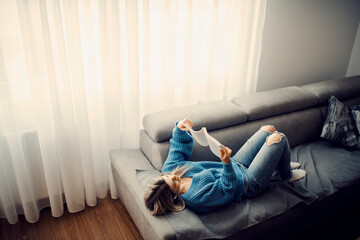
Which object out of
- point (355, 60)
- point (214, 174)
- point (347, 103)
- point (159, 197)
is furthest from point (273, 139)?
point (355, 60)

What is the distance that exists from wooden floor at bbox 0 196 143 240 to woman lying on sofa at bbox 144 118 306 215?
22.9 inches

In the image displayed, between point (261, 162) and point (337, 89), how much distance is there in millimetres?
1223

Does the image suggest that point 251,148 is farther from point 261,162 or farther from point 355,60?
point 355,60

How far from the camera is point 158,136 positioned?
1.81m

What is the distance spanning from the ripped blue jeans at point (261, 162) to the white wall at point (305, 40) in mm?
983

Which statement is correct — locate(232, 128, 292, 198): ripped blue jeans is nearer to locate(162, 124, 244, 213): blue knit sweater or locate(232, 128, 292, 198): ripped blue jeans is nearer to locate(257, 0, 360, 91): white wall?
locate(162, 124, 244, 213): blue knit sweater

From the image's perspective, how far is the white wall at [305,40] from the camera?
8.39 feet

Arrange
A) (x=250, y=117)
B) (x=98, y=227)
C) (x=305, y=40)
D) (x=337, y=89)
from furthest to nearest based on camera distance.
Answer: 1. (x=305, y=40)
2. (x=337, y=89)
3. (x=250, y=117)
4. (x=98, y=227)

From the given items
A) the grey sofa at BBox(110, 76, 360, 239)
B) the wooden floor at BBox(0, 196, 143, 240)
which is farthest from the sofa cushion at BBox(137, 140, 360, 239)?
the wooden floor at BBox(0, 196, 143, 240)

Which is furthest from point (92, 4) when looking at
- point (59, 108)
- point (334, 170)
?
point (334, 170)

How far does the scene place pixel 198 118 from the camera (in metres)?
1.92

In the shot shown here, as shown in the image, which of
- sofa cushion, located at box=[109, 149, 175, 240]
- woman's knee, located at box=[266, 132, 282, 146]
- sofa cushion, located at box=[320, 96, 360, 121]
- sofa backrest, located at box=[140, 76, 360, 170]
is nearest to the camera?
sofa cushion, located at box=[109, 149, 175, 240]

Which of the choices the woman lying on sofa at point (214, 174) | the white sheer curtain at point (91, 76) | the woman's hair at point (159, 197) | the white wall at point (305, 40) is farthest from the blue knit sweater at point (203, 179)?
the white wall at point (305, 40)

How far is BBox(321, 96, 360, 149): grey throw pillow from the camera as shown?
2.23 metres
